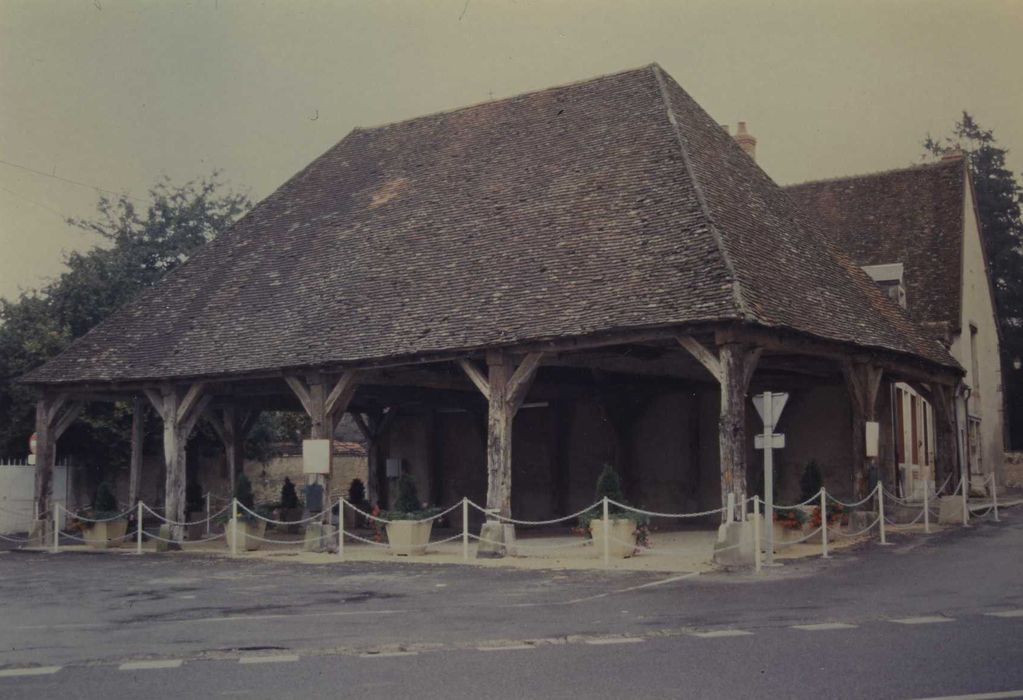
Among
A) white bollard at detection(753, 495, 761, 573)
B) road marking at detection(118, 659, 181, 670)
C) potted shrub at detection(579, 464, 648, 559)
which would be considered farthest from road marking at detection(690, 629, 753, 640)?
potted shrub at detection(579, 464, 648, 559)

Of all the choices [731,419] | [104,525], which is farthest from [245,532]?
[731,419]

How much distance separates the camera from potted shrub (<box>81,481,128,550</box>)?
→ 23.9m

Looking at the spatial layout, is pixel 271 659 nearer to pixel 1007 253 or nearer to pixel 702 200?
pixel 702 200

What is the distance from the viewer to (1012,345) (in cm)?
4691

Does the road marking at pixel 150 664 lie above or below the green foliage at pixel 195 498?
below

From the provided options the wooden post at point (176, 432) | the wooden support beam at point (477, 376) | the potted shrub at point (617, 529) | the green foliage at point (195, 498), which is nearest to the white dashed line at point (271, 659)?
the potted shrub at point (617, 529)

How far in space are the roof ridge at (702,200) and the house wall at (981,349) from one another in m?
12.2

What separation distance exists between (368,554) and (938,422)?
479 inches

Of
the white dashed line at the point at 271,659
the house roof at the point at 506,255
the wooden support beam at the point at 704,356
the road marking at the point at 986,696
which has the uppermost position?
the house roof at the point at 506,255

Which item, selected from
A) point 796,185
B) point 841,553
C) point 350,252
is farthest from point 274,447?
point 841,553

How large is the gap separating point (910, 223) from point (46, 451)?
22816 mm

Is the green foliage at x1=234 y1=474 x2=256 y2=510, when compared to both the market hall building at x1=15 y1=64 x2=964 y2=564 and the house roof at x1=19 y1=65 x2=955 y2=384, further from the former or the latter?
the house roof at x1=19 y1=65 x2=955 y2=384

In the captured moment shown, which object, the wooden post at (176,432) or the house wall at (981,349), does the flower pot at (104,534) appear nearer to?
the wooden post at (176,432)

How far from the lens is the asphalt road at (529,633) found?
7.70m
